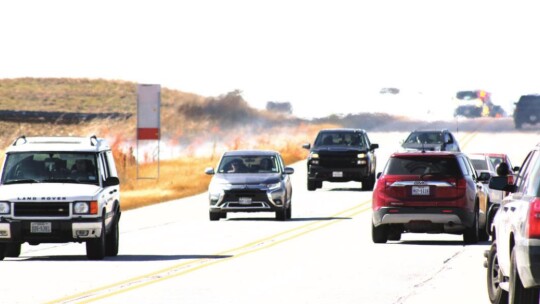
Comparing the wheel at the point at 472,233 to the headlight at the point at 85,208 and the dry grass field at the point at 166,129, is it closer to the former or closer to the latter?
the headlight at the point at 85,208

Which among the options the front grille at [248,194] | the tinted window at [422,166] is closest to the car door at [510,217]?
the tinted window at [422,166]

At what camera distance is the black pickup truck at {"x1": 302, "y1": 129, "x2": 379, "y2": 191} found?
144 feet

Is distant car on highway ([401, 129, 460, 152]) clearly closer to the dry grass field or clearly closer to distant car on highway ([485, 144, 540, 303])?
the dry grass field

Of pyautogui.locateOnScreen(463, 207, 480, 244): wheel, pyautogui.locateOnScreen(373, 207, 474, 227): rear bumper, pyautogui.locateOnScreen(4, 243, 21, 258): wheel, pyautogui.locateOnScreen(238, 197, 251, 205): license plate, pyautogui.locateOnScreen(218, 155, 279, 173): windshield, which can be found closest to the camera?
pyautogui.locateOnScreen(4, 243, 21, 258): wheel

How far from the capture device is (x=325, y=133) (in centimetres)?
4534

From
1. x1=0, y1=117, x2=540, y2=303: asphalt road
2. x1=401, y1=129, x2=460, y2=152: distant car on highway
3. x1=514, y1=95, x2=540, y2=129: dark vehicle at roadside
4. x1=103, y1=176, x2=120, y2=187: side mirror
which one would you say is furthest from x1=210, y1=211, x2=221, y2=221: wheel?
x1=514, y1=95, x2=540, y2=129: dark vehicle at roadside

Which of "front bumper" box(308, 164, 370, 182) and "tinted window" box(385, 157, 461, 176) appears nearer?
"tinted window" box(385, 157, 461, 176)

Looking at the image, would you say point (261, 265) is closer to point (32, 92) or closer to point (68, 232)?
point (68, 232)

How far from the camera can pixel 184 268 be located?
67.1ft

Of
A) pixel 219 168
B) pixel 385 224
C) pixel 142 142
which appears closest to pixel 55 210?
pixel 385 224

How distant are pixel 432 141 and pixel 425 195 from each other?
25289 mm

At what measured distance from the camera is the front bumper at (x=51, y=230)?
70.4 ft

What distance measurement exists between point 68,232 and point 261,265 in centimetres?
295

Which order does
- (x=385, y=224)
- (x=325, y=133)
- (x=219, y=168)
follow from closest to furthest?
(x=385, y=224)
(x=219, y=168)
(x=325, y=133)
